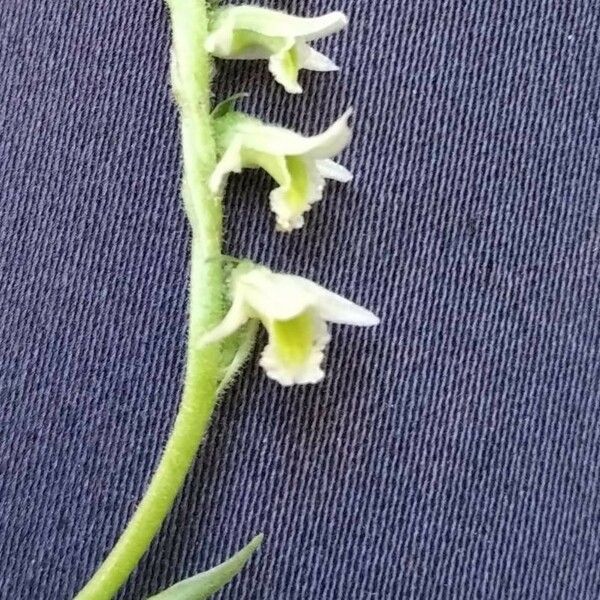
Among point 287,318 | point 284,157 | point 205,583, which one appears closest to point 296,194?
point 284,157

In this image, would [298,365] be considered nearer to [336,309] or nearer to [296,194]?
[336,309]

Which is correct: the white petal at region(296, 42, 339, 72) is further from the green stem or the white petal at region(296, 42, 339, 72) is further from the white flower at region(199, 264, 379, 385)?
the white flower at region(199, 264, 379, 385)

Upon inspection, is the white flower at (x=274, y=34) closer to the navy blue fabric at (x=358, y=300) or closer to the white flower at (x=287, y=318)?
the navy blue fabric at (x=358, y=300)

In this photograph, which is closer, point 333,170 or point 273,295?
point 273,295

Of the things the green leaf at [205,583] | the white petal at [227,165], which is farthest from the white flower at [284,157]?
the green leaf at [205,583]

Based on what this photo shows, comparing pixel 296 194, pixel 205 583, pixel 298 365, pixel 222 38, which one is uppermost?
pixel 222 38

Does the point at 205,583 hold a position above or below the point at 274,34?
below

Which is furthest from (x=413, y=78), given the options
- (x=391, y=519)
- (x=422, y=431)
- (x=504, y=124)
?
(x=391, y=519)

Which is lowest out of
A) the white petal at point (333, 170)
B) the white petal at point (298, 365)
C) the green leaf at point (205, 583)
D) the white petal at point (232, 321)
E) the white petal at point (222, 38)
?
the green leaf at point (205, 583)
